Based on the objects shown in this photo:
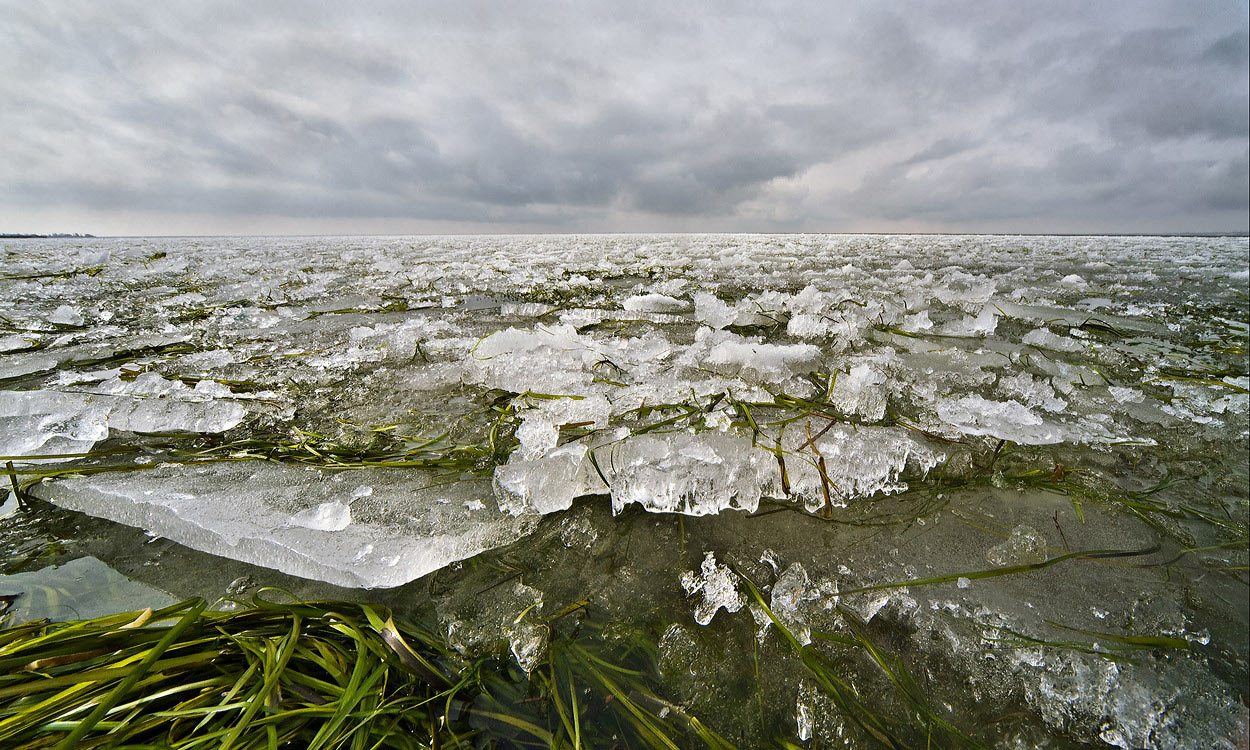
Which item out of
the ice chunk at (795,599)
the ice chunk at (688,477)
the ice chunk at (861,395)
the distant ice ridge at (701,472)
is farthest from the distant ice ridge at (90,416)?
the ice chunk at (861,395)

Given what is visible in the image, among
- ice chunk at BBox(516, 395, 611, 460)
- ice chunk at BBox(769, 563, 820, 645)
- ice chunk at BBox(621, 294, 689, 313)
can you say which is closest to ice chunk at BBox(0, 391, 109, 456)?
ice chunk at BBox(516, 395, 611, 460)

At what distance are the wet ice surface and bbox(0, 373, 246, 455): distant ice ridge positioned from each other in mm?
11

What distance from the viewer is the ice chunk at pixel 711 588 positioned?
37.1 inches

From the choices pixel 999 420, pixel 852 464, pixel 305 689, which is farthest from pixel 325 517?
pixel 999 420

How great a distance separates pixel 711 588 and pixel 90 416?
2180mm

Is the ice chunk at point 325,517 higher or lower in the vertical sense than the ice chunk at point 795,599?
higher

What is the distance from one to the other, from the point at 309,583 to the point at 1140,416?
265 centimetres

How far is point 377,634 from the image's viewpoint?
88cm

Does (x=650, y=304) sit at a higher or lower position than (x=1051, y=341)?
higher

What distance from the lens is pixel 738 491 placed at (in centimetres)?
124

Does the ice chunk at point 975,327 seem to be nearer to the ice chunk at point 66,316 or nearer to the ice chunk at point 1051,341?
the ice chunk at point 1051,341

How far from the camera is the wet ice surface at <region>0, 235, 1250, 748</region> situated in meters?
0.83

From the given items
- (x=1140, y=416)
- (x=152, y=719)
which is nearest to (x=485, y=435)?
(x=152, y=719)

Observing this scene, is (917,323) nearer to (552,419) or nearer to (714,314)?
(714,314)
